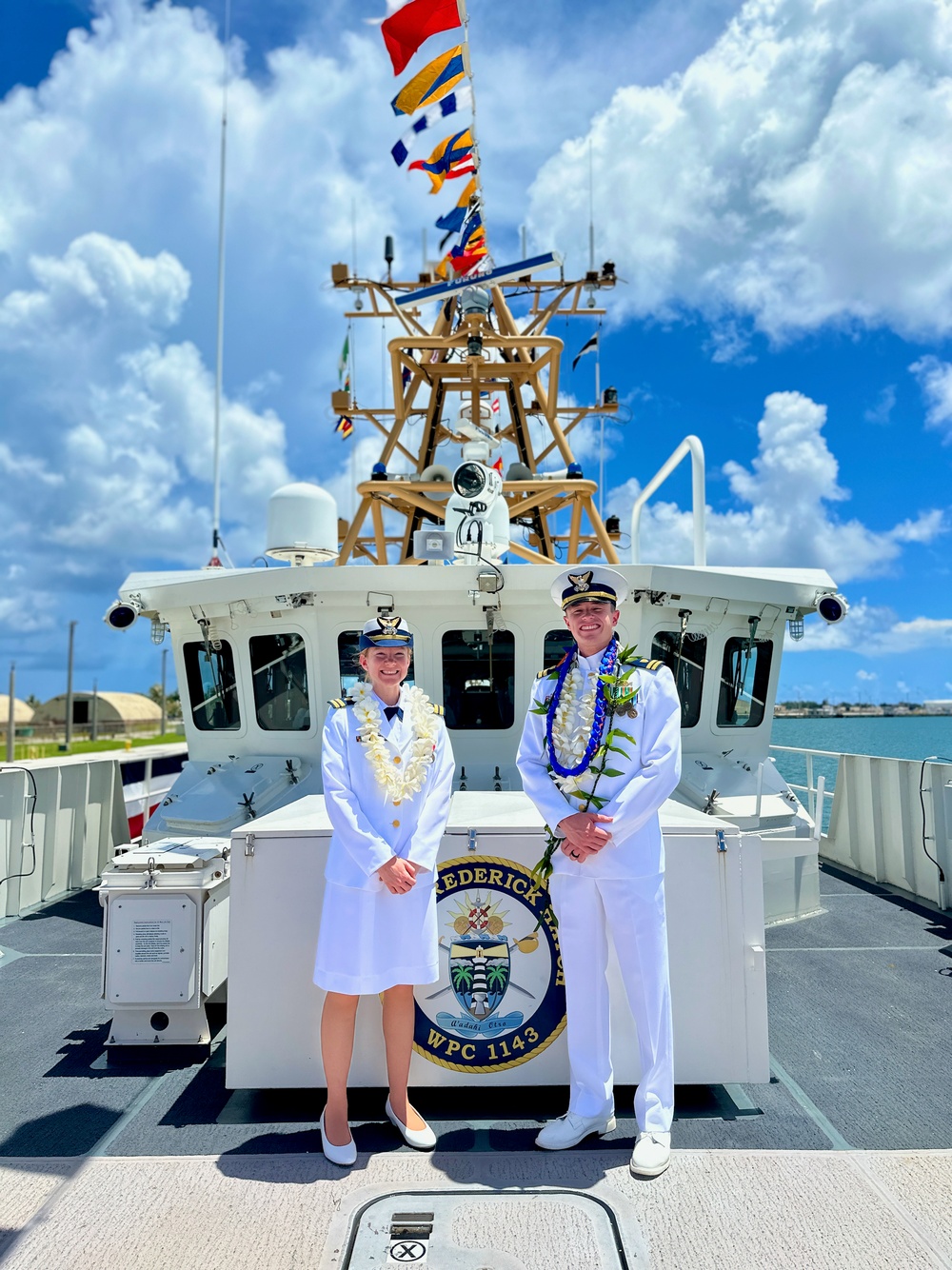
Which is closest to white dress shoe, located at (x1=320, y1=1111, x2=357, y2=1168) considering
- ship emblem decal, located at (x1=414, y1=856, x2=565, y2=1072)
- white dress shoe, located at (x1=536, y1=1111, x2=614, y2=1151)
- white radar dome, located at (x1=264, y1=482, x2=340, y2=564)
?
ship emblem decal, located at (x1=414, y1=856, x2=565, y2=1072)

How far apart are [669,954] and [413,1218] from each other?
1.41 m

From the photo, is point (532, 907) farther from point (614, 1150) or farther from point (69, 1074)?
point (69, 1074)

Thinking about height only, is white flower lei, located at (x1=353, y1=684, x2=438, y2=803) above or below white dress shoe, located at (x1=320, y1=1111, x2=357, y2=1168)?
above

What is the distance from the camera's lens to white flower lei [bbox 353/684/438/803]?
3.19m

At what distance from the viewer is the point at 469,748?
674 cm

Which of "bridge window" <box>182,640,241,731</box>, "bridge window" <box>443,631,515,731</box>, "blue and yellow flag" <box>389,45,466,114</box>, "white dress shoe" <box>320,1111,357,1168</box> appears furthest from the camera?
"blue and yellow flag" <box>389,45,466,114</box>

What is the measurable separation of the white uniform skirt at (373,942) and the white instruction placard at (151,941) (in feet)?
4.30

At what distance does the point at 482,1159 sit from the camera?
3.02 meters

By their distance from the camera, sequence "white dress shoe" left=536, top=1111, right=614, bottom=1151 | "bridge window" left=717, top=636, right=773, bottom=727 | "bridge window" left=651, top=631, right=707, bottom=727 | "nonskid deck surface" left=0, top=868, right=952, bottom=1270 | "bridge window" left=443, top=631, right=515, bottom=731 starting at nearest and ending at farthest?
1. "nonskid deck surface" left=0, top=868, right=952, bottom=1270
2. "white dress shoe" left=536, top=1111, right=614, bottom=1151
3. "bridge window" left=443, top=631, right=515, bottom=731
4. "bridge window" left=651, top=631, right=707, bottom=727
5. "bridge window" left=717, top=636, right=773, bottom=727

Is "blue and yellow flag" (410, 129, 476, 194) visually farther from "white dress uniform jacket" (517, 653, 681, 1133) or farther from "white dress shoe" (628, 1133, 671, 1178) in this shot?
"white dress shoe" (628, 1133, 671, 1178)

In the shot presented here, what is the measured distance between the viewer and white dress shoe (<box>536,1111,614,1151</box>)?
309cm

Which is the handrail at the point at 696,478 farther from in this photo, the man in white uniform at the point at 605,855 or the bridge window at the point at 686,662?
the man in white uniform at the point at 605,855

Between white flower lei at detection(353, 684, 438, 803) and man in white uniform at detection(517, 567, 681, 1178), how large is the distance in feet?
1.25

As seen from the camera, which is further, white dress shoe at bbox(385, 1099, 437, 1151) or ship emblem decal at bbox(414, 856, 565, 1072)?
ship emblem decal at bbox(414, 856, 565, 1072)
